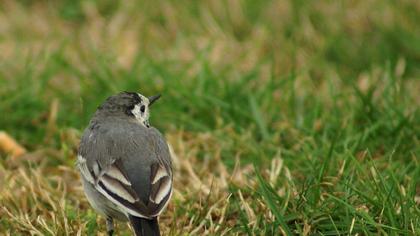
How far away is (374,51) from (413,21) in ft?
1.76

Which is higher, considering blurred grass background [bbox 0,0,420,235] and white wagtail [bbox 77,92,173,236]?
white wagtail [bbox 77,92,173,236]

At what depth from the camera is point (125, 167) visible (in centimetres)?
514

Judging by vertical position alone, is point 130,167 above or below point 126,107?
below

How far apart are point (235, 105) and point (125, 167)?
246 cm

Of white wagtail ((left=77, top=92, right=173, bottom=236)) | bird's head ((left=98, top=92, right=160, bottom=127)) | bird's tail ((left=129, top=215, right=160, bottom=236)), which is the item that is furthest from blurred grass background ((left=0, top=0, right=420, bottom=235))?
bird's head ((left=98, top=92, right=160, bottom=127))

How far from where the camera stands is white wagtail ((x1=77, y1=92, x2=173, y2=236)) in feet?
15.8

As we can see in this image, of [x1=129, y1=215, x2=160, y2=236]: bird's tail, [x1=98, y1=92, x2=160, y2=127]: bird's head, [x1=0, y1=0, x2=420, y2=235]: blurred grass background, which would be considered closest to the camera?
[x1=129, y1=215, x2=160, y2=236]: bird's tail

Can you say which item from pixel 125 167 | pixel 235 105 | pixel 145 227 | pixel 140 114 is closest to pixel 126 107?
pixel 140 114

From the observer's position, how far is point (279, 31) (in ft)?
32.0

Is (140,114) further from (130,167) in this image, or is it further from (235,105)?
(235,105)

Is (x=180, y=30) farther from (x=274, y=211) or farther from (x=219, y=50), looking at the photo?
(x=274, y=211)

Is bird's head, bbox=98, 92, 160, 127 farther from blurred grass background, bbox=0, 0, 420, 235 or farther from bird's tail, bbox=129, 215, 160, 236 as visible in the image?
bird's tail, bbox=129, 215, 160, 236

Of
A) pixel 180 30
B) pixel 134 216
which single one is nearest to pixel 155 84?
pixel 180 30

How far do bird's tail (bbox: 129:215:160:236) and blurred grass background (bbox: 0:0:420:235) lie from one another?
1.57 feet
